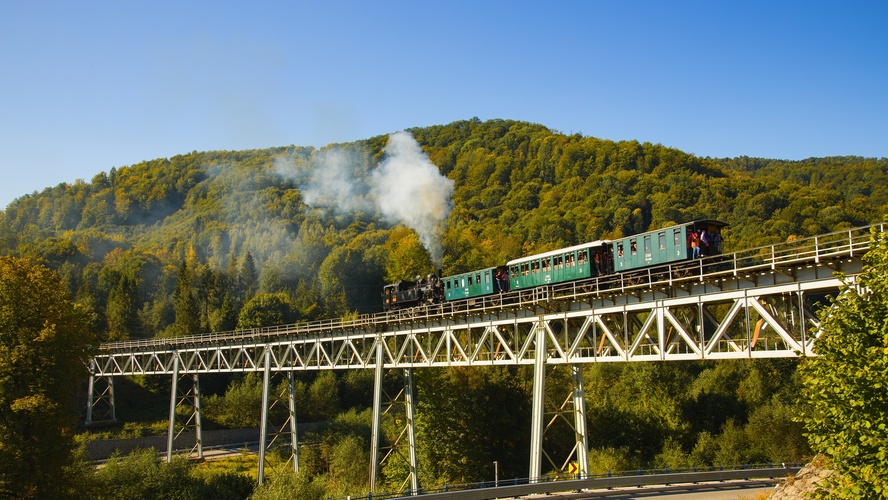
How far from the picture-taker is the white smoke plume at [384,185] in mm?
108688

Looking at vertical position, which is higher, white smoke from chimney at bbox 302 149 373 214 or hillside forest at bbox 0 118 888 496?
white smoke from chimney at bbox 302 149 373 214

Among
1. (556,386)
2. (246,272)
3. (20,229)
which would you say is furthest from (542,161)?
(20,229)

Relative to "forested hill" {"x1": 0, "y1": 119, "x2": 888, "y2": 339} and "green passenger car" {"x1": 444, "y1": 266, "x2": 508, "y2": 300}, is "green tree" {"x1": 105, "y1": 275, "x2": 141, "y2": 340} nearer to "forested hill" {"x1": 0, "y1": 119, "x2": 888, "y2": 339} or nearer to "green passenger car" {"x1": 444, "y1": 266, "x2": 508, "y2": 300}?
"forested hill" {"x1": 0, "y1": 119, "x2": 888, "y2": 339}

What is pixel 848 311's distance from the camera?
54.6 feet

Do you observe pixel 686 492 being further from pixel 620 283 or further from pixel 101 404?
pixel 101 404

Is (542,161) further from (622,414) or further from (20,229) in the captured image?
(20,229)

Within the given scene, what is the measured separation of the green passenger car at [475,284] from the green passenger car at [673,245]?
963 centimetres

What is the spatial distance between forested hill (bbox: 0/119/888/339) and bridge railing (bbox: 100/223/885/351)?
102 ft

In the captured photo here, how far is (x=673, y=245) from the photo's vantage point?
92.1ft

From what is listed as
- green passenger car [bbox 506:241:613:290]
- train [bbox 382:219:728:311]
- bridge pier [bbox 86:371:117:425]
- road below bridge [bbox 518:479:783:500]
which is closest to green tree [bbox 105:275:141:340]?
bridge pier [bbox 86:371:117:425]

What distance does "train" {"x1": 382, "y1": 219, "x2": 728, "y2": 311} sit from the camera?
91.6 ft

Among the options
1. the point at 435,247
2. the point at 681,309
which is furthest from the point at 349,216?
the point at 681,309

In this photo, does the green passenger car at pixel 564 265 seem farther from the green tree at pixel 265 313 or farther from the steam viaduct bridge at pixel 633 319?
the green tree at pixel 265 313

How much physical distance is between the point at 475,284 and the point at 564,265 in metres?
8.11
